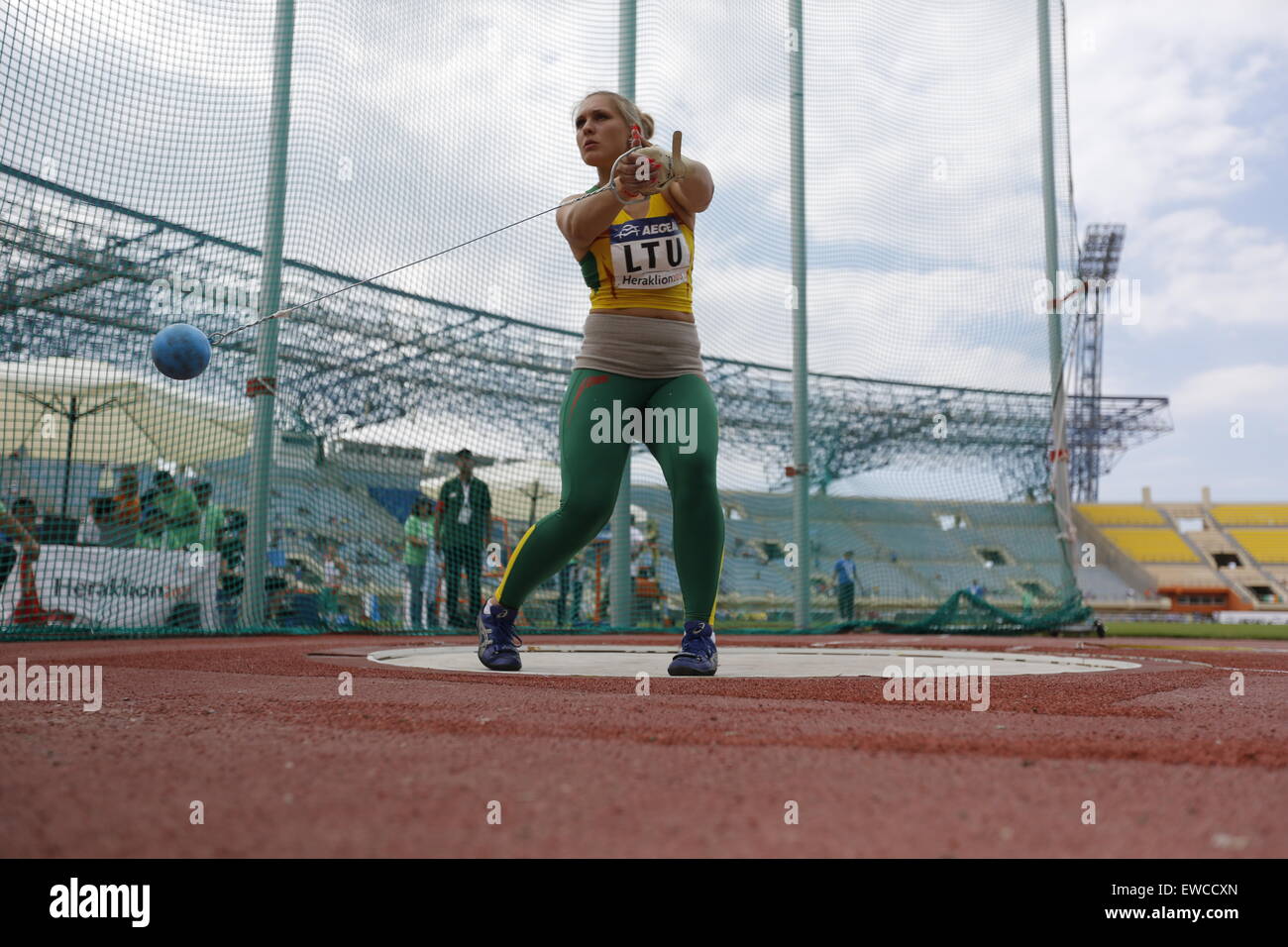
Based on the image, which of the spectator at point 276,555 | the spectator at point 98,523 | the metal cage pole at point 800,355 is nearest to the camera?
the spectator at point 98,523

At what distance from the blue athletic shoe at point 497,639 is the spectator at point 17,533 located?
→ 440 cm

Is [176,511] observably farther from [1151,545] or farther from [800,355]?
[1151,545]

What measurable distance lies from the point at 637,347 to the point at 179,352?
4.94ft

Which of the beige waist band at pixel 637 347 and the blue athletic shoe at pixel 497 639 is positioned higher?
the beige waist band at pixel 637 347

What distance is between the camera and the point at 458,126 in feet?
26.6

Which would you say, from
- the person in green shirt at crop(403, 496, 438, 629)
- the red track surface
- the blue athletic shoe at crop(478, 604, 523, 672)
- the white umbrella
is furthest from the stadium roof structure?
the red track surface

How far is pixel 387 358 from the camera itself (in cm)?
807

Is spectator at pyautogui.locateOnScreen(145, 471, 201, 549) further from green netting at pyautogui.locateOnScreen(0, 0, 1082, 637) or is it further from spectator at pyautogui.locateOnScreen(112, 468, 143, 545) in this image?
spectator at pyautogui.locateOnScreen(112, 468, 143, 545)

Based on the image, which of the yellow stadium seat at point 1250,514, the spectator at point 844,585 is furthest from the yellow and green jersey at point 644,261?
the yellow stadium seat at point 1250,514

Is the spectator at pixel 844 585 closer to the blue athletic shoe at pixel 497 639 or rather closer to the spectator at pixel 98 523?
the spectator at pixel 98 523

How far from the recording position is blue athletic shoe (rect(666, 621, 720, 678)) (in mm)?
2990

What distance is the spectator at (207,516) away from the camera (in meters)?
6.90

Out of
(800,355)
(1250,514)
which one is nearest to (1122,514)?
(1250,514)
